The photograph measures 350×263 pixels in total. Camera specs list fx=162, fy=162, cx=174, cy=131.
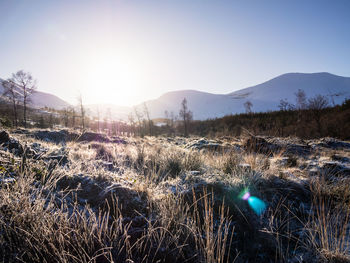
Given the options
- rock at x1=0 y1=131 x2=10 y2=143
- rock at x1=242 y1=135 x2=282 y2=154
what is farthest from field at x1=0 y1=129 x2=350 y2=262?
rock at x1=242 y1=135 x2=282 y2=154

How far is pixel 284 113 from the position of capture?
17031 mm

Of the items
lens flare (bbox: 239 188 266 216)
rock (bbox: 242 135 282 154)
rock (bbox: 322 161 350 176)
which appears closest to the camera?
lens flare (bbox: 239 188 266 216)

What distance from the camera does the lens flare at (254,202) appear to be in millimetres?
2273

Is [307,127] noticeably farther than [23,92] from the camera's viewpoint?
No

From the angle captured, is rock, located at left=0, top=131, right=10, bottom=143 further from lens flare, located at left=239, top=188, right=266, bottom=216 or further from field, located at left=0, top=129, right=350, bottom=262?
lens flare, located at left=239, top=188, right=266, bottom=216

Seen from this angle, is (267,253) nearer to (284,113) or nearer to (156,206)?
(156,206)

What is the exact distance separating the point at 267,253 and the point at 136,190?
173 cm

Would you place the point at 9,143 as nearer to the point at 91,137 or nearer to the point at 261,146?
the point at 91,137

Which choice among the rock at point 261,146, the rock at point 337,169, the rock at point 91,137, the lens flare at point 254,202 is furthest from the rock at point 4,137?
the rock at point 261,146

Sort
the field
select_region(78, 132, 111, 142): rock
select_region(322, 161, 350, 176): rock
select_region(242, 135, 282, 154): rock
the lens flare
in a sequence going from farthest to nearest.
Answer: select_region(78, 132, 111, 142): rock, select_region(242, 135, 282, 154): rock, select_region(322, 161, 350, 176): rock, the lens flare, the field

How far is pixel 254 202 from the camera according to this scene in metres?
2.39

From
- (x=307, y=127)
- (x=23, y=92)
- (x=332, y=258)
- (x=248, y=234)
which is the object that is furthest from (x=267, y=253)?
(x=23, y=92)

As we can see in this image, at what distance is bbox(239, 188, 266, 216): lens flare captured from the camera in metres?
2.27

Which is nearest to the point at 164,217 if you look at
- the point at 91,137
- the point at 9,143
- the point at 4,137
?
the point at 9,143
